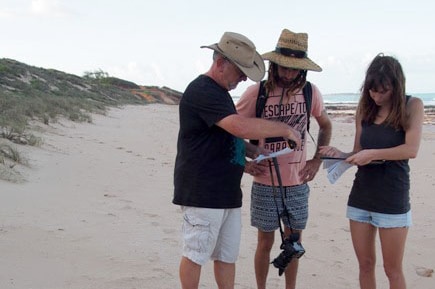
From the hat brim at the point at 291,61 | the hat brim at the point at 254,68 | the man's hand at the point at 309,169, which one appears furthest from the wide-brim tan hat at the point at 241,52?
the man's hand at the point at 309,169

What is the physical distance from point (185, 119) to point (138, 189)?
4.04 m

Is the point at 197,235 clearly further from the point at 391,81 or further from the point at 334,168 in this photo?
the point at 391,81

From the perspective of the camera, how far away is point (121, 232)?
4.91 m

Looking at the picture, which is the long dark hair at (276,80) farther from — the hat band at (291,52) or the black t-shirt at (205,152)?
the black t-shirt at (205,152)

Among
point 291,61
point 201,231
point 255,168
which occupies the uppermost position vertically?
point 291,61

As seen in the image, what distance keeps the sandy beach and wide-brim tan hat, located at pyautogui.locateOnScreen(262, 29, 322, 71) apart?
1.66m

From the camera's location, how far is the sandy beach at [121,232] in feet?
12.9

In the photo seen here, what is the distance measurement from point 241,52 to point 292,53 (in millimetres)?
714

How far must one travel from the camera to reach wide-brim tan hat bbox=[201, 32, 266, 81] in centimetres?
296

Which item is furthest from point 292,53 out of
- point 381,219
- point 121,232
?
point 121,232

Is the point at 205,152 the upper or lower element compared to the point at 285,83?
lower

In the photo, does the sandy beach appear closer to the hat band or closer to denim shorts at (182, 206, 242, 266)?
denim shorts at (182, 206, 242, 266)

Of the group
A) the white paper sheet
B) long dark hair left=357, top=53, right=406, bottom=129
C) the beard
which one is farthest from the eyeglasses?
the white paper sheet

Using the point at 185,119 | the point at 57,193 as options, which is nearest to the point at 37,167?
the point at 57,193
